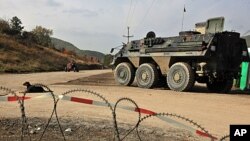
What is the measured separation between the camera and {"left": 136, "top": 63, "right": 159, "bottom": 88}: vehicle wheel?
2025 centimetres

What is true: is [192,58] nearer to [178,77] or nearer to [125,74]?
[178,77]

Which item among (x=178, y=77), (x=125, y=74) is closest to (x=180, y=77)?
(x=178, y=77)

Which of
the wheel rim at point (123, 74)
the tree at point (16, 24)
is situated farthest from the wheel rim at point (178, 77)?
the tree at point (16, 24)

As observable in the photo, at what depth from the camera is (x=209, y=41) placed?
58.6ft

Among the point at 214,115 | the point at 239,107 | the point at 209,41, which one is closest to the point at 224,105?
the point at 239,107

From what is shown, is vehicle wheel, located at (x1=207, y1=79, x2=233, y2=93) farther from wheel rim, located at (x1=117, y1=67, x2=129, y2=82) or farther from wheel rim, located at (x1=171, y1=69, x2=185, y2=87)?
wheel rim, located at (x1=117, y1=67, x2=129, y2=82)

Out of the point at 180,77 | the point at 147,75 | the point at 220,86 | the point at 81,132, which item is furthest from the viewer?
the point at 147,75

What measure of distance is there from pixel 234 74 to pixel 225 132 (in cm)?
996

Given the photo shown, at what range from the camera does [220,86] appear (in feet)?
66.5

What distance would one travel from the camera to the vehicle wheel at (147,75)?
2025 cm

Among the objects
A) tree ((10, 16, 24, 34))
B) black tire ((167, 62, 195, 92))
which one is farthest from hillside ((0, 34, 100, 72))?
black tire ((167, 62, 195, 92))

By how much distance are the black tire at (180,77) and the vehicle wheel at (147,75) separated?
1.00 meters

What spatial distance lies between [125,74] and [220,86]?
13.9 ft

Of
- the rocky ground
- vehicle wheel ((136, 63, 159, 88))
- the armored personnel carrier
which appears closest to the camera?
the rocky ground
